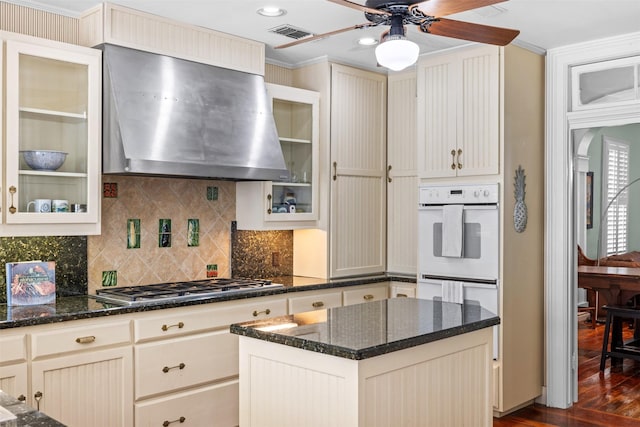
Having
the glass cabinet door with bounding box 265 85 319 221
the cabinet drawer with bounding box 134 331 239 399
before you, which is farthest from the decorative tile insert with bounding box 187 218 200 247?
the cabinet drawer with bounding box 134 331 239 399

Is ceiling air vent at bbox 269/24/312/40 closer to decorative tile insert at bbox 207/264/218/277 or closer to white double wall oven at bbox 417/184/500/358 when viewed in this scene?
white double wall oven at bbox 417/184/500/358

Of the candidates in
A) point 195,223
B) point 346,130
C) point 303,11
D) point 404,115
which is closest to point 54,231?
point 195,223

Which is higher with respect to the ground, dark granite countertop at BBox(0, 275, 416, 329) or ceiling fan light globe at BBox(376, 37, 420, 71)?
ceiling fan light globe at BBox(376, 37, 420, 71)

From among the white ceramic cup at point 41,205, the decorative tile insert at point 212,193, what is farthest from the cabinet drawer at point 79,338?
the decorative tile insert at point 212,193

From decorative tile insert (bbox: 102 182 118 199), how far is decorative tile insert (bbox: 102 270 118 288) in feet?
1.51

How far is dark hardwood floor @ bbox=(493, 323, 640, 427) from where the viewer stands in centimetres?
420

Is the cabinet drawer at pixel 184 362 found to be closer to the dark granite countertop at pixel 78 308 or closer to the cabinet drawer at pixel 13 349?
the dark granite countertop at pixel 78 308

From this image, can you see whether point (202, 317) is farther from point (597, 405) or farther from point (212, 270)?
point (597, 405)

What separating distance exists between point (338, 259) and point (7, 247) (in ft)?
7.42

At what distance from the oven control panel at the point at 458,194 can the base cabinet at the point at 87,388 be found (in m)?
2.28

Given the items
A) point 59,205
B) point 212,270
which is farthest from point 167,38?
point 212,270

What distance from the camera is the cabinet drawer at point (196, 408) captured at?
347 centimetres

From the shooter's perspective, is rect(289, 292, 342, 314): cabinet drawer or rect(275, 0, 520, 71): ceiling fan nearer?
rect(275, 0, 520, 71): ceiling fan

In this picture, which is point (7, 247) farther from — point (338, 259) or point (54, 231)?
point (338, 259)
